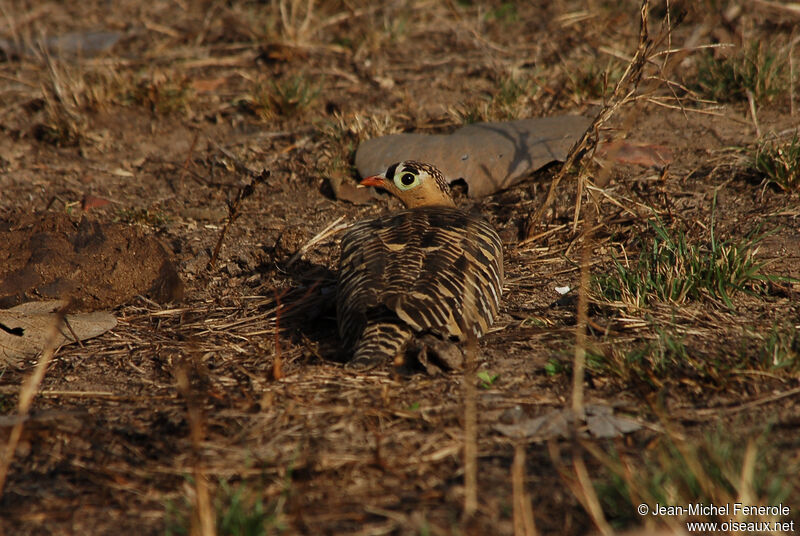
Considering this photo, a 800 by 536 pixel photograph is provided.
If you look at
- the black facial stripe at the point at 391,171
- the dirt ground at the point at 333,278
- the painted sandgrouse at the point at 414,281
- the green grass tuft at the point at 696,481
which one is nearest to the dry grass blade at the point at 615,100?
the dirt ground at the point at 333,278

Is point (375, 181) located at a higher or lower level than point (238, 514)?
higher

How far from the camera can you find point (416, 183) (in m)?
5.36

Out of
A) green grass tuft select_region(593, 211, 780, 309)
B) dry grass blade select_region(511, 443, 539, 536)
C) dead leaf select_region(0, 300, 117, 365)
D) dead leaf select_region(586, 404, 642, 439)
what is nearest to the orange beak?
green grass tuft select_region(593, 211, 780, 309)

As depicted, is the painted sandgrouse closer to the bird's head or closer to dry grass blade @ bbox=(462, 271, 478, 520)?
dry grass blade @ bbox=(462, 271, 478, 520)

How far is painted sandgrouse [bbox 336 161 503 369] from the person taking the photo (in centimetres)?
376

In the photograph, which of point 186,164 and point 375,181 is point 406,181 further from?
point 186,164

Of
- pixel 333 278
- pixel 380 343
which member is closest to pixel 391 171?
pixel 333 278

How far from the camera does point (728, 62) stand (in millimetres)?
6812

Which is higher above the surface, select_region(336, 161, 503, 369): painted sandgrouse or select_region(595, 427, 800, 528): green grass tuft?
select_region(336, 161, 503, 369): painted sandgrouse

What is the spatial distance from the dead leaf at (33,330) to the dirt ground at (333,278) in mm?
75

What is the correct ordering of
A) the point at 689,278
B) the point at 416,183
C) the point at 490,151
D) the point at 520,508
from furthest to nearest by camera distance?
the point at 490,151
the point at 416,183
the point at 689,278
the point at 520,508

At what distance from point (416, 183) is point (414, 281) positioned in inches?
62.1

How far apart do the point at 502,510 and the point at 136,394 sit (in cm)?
197

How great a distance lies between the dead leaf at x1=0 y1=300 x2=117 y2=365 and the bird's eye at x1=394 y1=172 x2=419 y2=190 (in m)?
2.05
